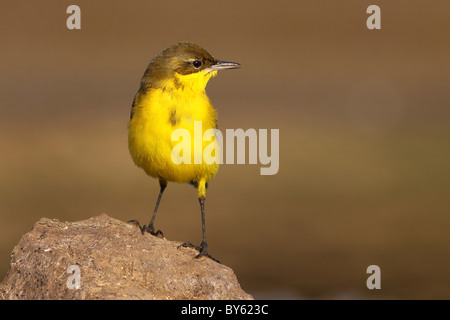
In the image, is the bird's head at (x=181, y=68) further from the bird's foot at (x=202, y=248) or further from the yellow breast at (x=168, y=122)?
the bird's foot at (x=202, y=248)

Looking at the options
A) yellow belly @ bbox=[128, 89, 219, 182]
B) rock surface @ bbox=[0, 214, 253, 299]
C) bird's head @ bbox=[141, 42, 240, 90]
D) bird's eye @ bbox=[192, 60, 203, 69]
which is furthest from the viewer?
bird's eye @ bbox=[192, 60, 203, 69]

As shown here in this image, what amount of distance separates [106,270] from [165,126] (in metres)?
1.81

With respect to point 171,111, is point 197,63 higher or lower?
higher

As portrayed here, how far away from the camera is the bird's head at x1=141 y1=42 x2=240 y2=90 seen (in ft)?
27.6

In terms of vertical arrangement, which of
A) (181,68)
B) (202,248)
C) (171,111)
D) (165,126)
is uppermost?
(181,68)

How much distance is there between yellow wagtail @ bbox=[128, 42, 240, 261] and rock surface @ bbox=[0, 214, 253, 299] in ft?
1.74

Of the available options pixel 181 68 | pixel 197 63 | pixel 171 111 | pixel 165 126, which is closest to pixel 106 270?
pixel 165 126

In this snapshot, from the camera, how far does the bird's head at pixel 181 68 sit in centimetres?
841

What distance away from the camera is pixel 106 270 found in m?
7.09

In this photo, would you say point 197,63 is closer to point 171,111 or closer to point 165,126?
point 171,111

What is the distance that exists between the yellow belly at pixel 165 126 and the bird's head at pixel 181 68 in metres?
0.12

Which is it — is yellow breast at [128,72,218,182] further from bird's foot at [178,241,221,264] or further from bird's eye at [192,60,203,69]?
bird's foot at [178,241,221,264]

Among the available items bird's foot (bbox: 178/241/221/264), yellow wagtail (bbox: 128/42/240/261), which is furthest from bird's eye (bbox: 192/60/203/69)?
bird's foot (bbox: 178/241/221/264)

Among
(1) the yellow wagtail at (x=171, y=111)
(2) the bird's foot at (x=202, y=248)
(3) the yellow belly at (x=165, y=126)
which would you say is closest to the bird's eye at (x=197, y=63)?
(1) the yellow wagtail at (x=171, y=111)
